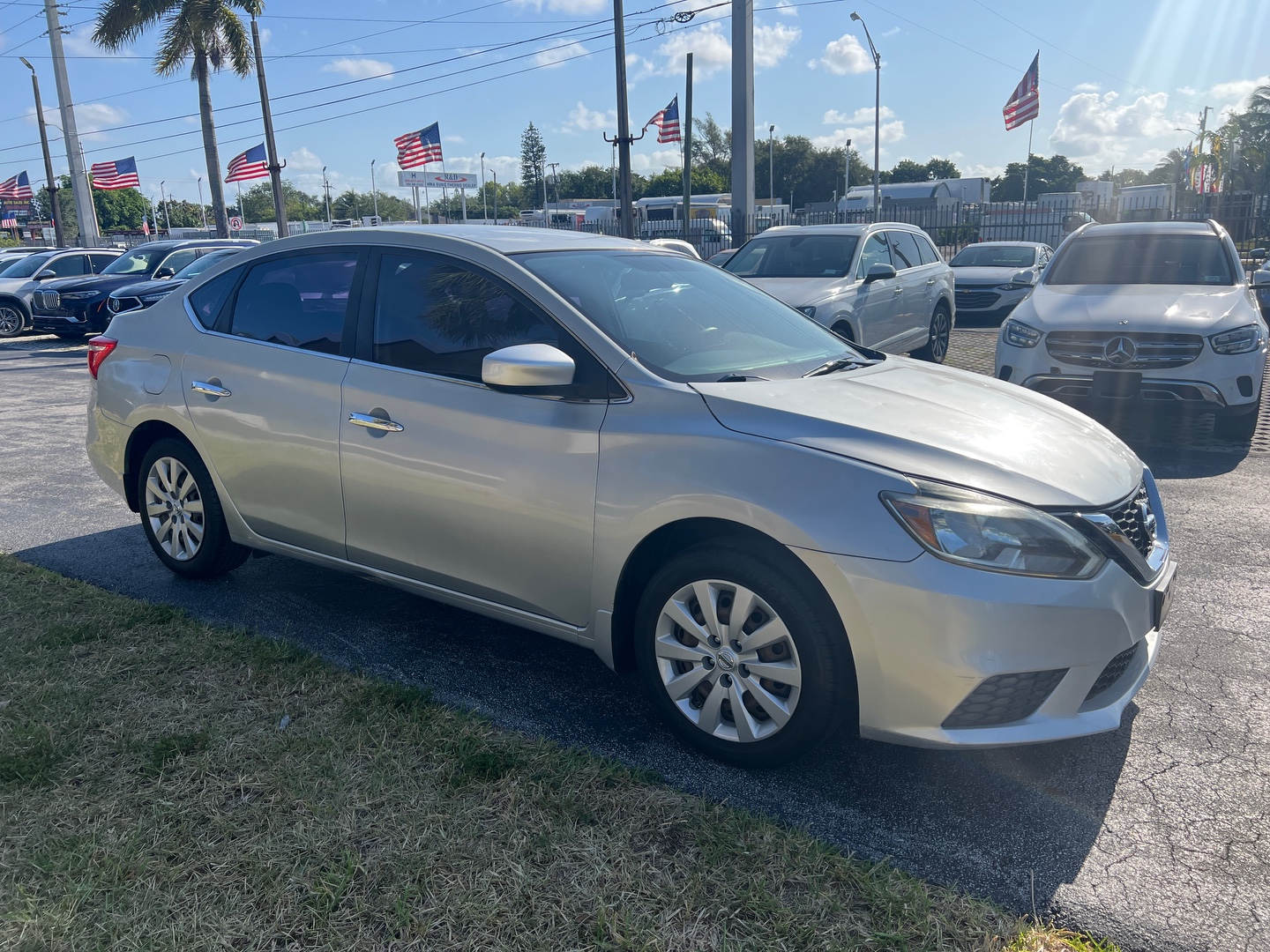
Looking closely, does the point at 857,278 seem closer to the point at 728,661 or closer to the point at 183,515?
the point at 183,515

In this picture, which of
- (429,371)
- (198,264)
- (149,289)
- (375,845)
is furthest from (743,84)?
(375,845)

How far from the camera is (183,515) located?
480 centimetres

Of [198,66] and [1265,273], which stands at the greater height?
[198,66]

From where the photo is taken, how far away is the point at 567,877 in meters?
2.57

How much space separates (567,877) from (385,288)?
2465mm

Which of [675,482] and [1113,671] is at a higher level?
[675,482]

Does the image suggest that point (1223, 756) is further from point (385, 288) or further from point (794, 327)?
point (385, 288)

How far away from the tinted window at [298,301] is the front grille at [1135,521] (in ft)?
9.87

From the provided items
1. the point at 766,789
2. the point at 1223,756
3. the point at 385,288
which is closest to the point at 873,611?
the point at 766,789

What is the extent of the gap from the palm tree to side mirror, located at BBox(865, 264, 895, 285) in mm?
25183

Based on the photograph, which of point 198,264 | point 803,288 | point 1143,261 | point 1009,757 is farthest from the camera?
point 198,264

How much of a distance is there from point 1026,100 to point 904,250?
58.4 feet

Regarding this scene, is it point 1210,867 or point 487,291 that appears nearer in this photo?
point 1210,867

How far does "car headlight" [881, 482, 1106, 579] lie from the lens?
2.73 meters
